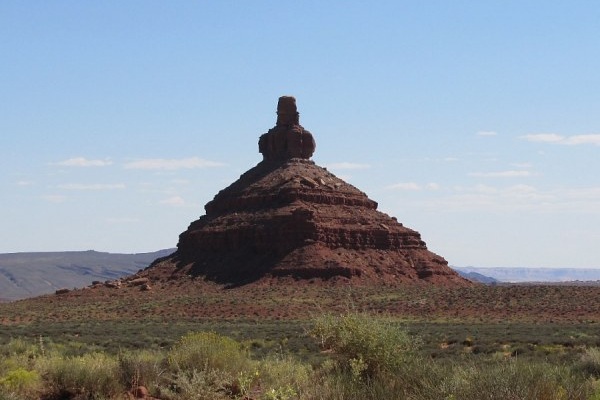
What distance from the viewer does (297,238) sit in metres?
79.1

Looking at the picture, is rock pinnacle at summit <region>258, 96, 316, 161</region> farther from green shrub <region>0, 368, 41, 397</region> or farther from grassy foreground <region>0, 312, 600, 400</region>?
green shrub <region>0, 368, 41, 397</region>

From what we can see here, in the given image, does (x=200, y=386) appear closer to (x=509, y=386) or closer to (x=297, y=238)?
(x=509, y=386)

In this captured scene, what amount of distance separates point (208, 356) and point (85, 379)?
2.38 m

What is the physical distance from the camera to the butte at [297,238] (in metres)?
77.1

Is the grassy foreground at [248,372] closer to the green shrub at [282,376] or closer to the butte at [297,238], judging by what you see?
the green shrub at [282,376]

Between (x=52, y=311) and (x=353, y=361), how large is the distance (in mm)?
53250

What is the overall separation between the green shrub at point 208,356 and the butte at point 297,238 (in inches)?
2294

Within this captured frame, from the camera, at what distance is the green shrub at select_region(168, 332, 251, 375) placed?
1516 cm

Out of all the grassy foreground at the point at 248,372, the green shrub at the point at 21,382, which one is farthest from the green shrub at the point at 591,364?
the green shrub at the point at 21,382

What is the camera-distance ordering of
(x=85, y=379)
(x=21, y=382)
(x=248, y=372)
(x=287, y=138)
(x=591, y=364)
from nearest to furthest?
1. (x=21, y=382)
2. (x=85, y=379)
3. (x=248, y=372)
4. (x=591, y=364)
5. (x=287, y=138)

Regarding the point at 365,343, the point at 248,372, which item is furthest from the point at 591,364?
the point at 248,372

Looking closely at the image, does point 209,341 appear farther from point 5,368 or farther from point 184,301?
point 184,301

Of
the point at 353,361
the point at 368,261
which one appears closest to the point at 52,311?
the point at 368,261

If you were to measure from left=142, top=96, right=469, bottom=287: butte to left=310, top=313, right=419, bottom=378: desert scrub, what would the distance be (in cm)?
5871
